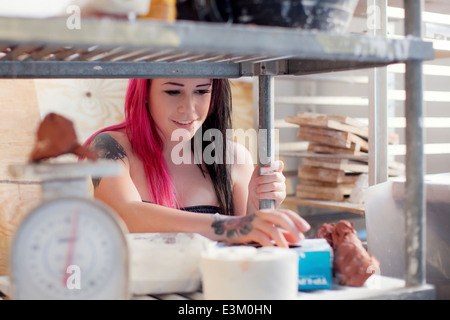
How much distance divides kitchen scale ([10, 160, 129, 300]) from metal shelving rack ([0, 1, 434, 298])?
0.18m

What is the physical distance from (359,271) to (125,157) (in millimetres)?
1138

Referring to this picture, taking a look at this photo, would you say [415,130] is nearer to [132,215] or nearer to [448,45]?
[132,215]

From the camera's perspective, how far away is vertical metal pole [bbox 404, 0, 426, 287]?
0.97m

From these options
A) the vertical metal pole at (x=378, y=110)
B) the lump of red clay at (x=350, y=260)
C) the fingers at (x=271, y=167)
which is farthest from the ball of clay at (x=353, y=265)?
the vertical metal pole at (x=378, y=110)

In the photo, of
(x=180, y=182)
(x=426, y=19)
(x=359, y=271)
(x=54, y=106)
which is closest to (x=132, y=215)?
(x=180, y=182)

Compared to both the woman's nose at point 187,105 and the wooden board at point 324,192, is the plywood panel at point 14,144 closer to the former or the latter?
the woman's nose at point 187,105

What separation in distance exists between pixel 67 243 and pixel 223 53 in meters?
0.42

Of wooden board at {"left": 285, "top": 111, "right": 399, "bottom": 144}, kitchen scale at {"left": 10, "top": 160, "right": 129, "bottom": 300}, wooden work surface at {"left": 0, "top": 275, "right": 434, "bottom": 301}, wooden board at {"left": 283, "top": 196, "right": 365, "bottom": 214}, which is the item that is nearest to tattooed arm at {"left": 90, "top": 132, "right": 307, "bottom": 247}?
wooden work surface at {"left": 0, "top": 275, "right": 434, "bottom": 301}

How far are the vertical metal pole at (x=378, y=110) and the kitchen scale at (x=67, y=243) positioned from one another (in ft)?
6.76

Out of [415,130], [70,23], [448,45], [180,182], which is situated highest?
[448,45]

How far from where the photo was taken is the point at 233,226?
1.14 meters

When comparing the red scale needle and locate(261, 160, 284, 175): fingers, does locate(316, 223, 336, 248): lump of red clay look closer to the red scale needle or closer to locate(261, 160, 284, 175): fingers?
locate(261, 160, 284, 175): fingers

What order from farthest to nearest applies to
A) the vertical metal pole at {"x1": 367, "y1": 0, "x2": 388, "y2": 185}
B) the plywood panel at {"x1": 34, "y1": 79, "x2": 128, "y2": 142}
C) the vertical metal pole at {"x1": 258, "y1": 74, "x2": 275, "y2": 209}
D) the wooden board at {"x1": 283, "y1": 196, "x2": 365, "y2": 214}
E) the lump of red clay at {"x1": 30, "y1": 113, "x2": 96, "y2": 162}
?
the wooden board at {"x1": 283, "y1": 196, "x2": 365, "y2": 214}
the plywood panel at {"x1": 34, "y1": 79, "x2": 128, "y2": 142}
the vertical metal pole at {"x1": 367, "y1": 0, "x2": 388, "y2": 185}
the vertical metal pole at {"x1": 258, "y1": 74, "x2": 275, "y2": 209}
the lump of red clay at {"x1": 30, "y1": 113, "x2": 96, "y2": 162}

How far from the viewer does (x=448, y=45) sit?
2666 mm
